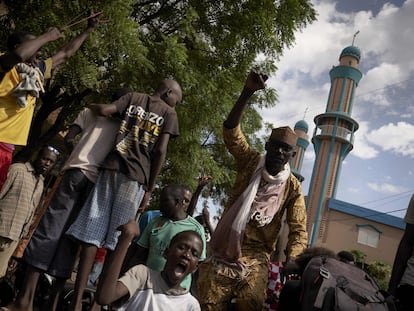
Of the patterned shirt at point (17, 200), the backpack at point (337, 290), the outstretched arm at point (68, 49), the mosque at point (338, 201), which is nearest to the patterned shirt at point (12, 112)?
the outstretched arm at point (68, 49)

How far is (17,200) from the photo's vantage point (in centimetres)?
376

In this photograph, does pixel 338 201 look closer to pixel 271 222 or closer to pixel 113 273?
pixel 271 222

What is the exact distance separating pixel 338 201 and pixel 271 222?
2433cm

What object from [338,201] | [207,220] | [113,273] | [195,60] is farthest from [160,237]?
[338,201]

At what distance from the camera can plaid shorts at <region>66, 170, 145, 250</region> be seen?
101 inches

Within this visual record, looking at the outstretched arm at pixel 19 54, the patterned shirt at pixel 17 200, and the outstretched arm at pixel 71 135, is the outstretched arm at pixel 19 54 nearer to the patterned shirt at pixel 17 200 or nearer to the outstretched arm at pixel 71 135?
the outstretched arm at pixel 71 135

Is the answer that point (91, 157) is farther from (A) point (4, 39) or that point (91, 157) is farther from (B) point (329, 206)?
(B) point (329, 206)

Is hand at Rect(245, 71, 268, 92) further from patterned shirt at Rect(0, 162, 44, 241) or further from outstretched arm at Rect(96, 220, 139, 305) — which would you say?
patterned shirt at Rect(0, 162, 44, 241)

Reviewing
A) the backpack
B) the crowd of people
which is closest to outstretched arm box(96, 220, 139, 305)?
the crowd of people

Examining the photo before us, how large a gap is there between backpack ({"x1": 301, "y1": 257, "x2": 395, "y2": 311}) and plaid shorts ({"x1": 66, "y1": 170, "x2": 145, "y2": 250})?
1144 mm

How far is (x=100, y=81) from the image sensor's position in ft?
21.9

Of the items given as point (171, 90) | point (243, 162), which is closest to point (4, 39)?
point (171, 90)

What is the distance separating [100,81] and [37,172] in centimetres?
300

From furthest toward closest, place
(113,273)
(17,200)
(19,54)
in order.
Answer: (17,200)
(19,54)
(113,273)
